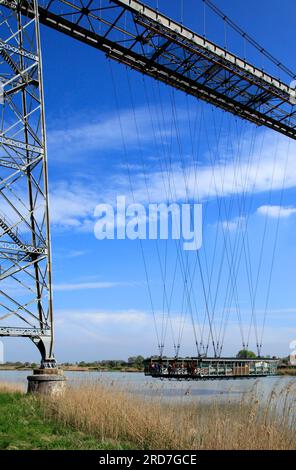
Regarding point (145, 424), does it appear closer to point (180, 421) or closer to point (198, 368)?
point (180, 421)

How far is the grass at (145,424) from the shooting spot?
8695mm

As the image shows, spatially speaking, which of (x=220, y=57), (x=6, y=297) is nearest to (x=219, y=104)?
(x=220, y=57)

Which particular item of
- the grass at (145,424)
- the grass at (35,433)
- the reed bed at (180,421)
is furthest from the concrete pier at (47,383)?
the reed bed at (180,421)

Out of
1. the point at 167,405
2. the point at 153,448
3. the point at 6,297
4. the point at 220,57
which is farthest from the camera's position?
the point at 220,57

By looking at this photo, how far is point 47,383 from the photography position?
15.9m

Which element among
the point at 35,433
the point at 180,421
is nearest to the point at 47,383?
the point at 35,433

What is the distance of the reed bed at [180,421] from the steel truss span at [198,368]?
899 centimetres

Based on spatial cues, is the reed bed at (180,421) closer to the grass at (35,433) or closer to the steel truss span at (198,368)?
the grass at (35,433)

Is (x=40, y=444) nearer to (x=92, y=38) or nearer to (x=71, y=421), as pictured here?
(x=71, y=421)

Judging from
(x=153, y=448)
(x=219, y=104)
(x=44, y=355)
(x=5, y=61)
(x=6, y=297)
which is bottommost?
(x=153, y=448)

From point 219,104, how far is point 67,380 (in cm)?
1665

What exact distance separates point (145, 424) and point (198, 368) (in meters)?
12.3

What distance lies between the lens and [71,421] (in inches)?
451

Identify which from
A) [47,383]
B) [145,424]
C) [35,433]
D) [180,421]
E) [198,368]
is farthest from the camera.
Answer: [198,368]
